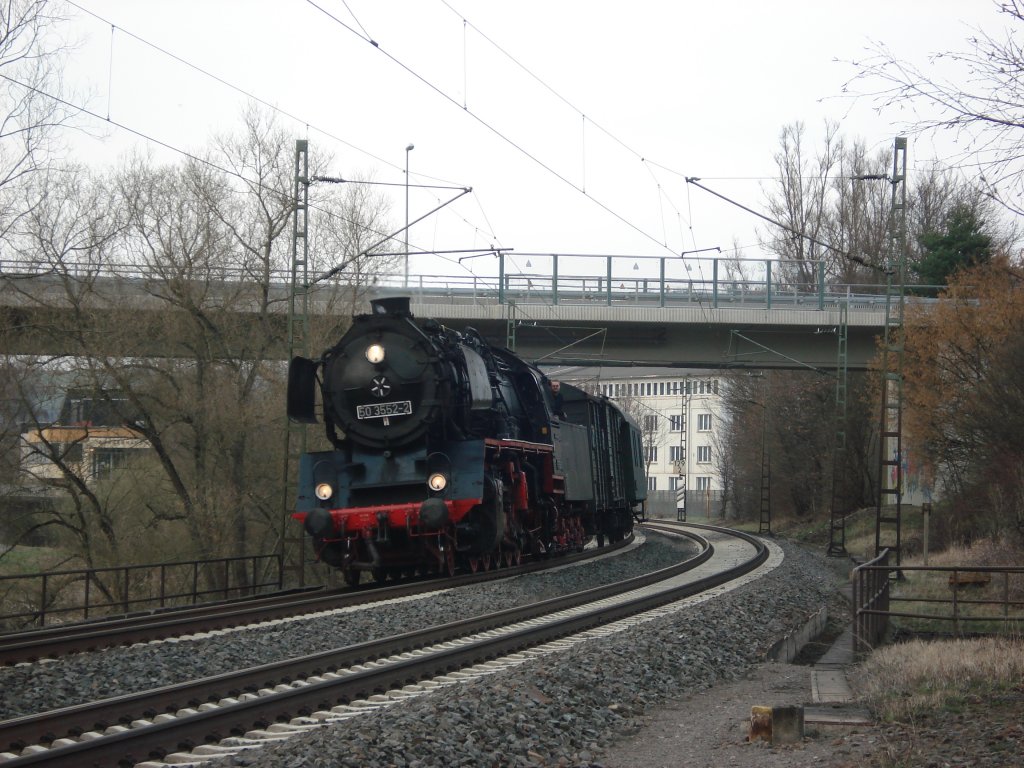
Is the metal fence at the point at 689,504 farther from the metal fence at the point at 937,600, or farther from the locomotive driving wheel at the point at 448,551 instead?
the locomotive driving wheel at the point at 448,551

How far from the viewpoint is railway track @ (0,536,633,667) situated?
1049 cm

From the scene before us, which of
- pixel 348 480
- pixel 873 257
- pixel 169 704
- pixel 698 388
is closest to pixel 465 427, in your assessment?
pixel 348 480

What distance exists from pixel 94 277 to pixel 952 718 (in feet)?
78.2

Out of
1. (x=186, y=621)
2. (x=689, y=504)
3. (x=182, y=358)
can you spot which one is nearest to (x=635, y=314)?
(x=182, y=358)

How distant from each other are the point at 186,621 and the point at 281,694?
4704 mm

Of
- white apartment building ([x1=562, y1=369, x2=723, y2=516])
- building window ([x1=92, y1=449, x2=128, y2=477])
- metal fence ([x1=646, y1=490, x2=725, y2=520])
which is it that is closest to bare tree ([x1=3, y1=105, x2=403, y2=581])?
building window ([x1=92, y1=449, x2=128, y2=477])

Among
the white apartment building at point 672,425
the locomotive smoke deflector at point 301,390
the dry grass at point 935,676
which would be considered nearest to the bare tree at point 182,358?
the locomotive smoke deflector at point 301,390

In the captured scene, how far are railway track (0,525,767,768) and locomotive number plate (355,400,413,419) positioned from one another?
410 cm

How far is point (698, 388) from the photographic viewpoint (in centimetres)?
9062

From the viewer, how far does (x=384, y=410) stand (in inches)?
667

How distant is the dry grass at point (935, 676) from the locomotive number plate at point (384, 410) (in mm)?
8075

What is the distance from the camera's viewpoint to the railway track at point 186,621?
10492 mm

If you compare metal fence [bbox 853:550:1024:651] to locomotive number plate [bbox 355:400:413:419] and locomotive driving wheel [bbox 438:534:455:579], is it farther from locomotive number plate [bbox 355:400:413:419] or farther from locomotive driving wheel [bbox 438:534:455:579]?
locomotive number plate [bbox 355:400:413:419]

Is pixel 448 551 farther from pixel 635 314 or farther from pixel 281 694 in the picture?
pixel 635 314
